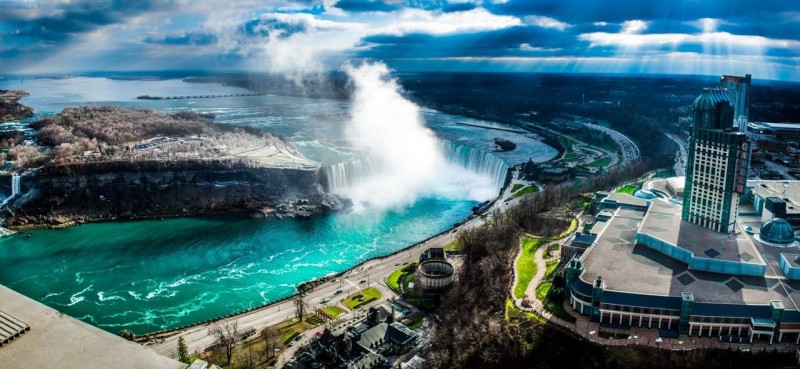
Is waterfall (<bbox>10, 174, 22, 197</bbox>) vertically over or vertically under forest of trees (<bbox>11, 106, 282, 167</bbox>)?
under

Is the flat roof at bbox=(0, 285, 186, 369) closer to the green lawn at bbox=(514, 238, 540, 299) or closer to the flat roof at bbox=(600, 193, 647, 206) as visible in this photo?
the green lawn at bbox=(514, 238, 540, 299)

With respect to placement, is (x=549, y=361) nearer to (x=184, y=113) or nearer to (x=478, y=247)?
(x=478, y=247)

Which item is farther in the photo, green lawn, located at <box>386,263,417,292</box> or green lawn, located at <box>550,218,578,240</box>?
green lawn, located at <box>550,218,578,240</box>

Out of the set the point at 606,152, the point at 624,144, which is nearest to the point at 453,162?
the point at 606,152

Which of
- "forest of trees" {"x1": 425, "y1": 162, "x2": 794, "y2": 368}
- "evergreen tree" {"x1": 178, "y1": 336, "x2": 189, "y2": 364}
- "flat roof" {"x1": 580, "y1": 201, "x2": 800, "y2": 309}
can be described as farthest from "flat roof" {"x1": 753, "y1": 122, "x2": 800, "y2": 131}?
"evergreen tree" {"x1": 178, "y1": 336, "x2": 189, "y2": 364}

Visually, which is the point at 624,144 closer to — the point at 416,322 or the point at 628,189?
the point at 628,189

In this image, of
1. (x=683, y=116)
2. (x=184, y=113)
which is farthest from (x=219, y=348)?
(x=683, y=116)
